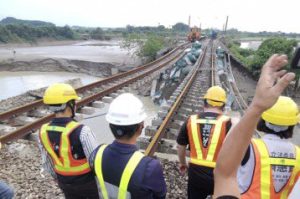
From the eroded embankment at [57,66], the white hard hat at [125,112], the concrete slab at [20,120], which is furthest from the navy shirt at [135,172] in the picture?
the eroded embankment at [57,66]

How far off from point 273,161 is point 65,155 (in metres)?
1.97

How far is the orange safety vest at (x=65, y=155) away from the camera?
2.37 meters

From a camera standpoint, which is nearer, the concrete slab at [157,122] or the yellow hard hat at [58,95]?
the yellow hard hat at [58,95]

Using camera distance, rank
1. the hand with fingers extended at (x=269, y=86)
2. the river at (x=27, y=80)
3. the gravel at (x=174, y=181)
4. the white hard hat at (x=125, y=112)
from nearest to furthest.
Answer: the hand with fingers extended at (x=269, y=86)
the white hard hat at (x=125, y=112)
the gravel at (x=174, y=181)
the river at (x=27, y=80)

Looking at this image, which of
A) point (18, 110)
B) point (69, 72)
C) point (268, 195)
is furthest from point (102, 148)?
point (69, 72)

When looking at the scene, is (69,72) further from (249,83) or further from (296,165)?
(296,165)

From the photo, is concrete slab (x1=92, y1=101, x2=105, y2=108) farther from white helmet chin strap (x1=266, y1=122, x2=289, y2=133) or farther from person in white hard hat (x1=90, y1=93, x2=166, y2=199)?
white helmet chin strap (x1=266, y1=122, x2=289, y2=133)

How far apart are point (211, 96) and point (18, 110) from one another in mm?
5605

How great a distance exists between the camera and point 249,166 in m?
1.77

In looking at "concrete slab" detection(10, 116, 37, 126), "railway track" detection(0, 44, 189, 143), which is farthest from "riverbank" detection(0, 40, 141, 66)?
"concrete slab" detection(10, 116, 37, 126)

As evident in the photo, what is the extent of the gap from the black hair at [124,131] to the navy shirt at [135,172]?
0.20 feet

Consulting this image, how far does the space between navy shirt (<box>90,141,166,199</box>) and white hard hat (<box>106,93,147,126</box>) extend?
190 mm

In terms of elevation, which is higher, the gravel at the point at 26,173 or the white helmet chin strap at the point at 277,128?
the white helmet chin strap at the point at 277,128

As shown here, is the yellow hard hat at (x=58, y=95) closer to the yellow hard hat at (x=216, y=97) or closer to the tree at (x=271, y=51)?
the yellow hard hat at (x=216, y=97)
